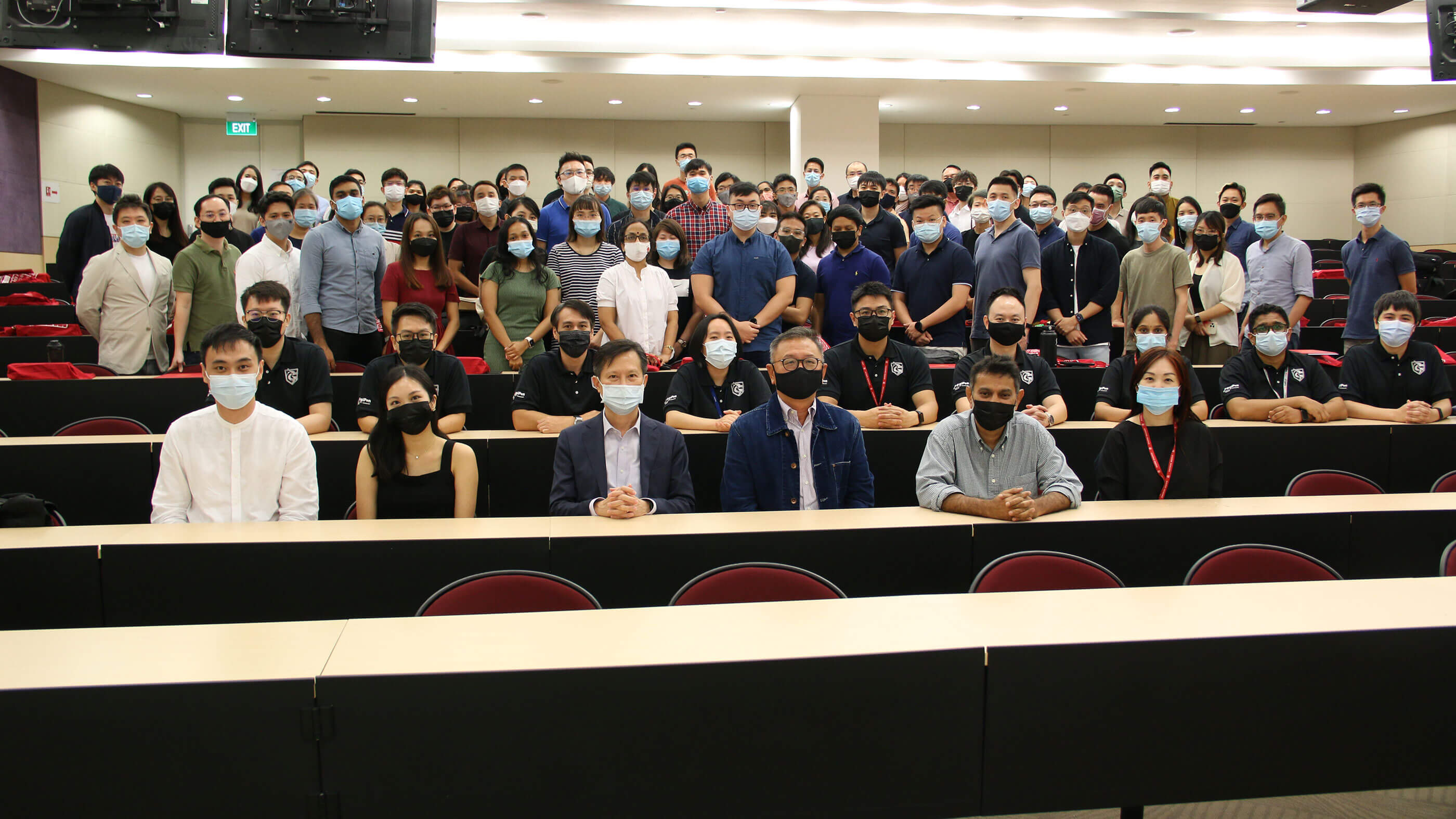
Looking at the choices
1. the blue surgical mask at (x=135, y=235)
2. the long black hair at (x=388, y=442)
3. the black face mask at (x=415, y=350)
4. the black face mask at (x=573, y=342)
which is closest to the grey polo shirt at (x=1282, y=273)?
the black face mask at (x=573, y=342)

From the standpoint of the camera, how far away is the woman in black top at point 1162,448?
10.9 ft

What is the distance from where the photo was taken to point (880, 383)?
4336 mm

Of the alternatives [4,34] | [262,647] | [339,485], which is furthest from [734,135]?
[262,647]

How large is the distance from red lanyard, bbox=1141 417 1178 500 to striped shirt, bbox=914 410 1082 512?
0.47 m

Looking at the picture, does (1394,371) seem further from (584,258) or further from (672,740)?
(672,740)

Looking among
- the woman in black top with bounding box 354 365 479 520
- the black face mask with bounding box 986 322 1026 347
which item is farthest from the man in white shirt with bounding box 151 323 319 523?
the black face mask with bounding box 986 322 1026 347

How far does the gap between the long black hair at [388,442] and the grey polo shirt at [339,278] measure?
260cm

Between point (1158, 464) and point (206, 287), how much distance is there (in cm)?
513

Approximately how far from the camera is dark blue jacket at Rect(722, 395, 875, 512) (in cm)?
339

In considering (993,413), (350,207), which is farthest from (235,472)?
(350,207)

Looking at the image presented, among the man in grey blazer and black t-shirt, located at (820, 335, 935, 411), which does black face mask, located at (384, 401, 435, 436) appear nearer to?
black t-shirt, located at (820, 335, 935, 411)

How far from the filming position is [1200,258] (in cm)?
689

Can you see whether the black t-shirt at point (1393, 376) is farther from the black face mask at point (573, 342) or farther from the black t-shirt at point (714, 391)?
the black face mask at point (573, 342)

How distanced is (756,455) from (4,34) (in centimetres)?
541
